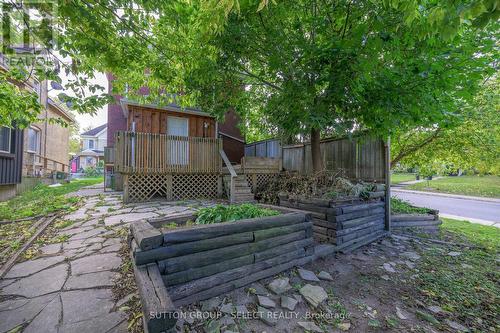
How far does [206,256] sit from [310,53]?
3.42 metres

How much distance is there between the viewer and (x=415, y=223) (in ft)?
17.5

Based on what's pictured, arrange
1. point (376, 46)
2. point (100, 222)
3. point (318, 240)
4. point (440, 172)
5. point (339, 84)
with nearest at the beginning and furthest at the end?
point (376, 46) < point (339, 84) < point (318, 240) < point (100, 222) < point (440, 172)

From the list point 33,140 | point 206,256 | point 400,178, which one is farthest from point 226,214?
point 400,178

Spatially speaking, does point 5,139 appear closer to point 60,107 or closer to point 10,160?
point 10,160

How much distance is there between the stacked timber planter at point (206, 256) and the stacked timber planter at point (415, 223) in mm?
3578

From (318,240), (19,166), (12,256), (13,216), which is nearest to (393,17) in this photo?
(318,240)

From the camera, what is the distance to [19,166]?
810 centimetres

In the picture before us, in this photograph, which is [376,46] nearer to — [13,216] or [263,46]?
[263,46]

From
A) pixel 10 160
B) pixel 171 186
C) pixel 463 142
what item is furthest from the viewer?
pixel 171 186

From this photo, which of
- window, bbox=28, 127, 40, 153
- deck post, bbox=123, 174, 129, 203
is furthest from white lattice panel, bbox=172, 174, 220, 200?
window, bbox=28, 127, 40, 153

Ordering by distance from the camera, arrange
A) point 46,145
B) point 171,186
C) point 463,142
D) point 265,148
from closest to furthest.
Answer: point 463,142, point 171,186, point 265,148, point 46,145

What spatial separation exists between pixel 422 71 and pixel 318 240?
321 centimetres

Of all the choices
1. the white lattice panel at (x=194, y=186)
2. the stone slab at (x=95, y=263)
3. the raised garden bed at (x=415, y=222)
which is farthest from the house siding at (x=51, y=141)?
the raised garden bed at (x=415, y=222)

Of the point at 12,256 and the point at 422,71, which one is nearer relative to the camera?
the point at 12,256
